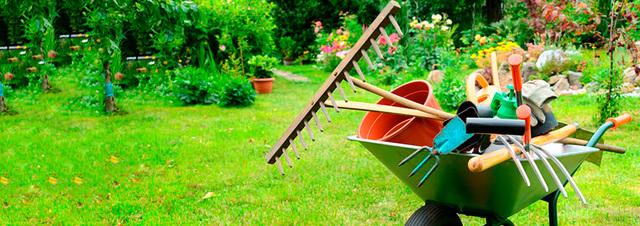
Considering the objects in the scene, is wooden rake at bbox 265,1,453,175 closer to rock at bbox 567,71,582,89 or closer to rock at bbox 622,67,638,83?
rock at bbox 622,67,638,83

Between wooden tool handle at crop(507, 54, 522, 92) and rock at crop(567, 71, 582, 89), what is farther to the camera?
rock at crop(567, 71, 582, 89)

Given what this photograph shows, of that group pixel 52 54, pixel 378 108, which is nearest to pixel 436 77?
pixel 52 54

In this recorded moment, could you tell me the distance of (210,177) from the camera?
169 inches

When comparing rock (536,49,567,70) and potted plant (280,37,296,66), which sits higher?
rock (536,49,567,70)

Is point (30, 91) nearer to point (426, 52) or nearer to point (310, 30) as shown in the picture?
point (426, 52)

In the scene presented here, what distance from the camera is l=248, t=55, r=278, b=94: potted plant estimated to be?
880 centimetres

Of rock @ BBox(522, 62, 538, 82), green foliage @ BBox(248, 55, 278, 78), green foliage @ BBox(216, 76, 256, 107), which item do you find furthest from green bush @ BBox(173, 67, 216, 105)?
rock @ BBox(522, 62, 538, 82)

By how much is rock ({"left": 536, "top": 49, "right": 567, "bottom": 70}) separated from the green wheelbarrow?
225 inches

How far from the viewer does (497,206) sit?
226 cm

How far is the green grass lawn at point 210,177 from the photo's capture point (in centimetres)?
352

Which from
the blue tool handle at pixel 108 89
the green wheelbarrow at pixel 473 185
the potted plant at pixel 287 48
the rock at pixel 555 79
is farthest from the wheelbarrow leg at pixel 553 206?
the potted plant at pixel 287 48

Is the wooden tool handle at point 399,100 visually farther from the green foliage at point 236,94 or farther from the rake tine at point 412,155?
the green foliage at point 236,94

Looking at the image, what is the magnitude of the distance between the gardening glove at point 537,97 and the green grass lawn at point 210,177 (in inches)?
48.9

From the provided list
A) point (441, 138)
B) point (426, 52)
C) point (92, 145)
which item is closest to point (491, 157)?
point (441, 138)
